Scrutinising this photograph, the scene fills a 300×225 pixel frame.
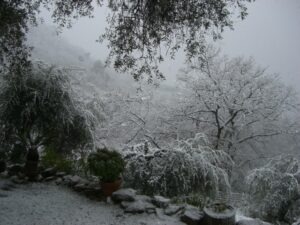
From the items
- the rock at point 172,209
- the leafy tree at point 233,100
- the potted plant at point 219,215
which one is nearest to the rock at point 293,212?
the leafy tree at point 233,100

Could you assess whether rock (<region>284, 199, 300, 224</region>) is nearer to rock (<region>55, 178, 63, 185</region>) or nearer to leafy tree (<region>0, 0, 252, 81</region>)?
leafy tree (<region>0, 0, 252, 81</region>)

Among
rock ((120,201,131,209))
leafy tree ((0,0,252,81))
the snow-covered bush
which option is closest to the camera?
leafy tree ((0,0,252,81))

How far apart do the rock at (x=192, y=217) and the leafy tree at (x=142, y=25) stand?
6.48 ft

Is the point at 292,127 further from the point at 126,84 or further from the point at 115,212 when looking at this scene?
the point at 126,84

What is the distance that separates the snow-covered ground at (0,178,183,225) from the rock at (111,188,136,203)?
0.12 meters

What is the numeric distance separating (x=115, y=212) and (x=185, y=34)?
2742mm

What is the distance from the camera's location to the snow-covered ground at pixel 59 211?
393cm

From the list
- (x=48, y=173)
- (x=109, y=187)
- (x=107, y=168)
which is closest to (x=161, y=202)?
(x=109, y=187)

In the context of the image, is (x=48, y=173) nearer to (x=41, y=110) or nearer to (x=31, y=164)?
(x=31, y=164)

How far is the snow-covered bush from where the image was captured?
5688mm

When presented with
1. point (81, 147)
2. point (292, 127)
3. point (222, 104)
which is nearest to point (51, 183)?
point (81, 147)

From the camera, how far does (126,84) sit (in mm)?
28844

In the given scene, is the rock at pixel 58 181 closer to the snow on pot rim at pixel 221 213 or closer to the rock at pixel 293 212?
the snow on pot rim at pixel 221 213

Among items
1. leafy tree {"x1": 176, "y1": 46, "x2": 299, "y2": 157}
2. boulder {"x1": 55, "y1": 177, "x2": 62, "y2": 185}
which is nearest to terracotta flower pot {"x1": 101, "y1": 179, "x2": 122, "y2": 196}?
boulder {"x1": 55, "y1": 177, "x2": 62, "y2": 185}
